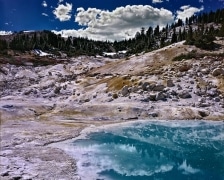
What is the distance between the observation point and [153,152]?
31234 millimetres

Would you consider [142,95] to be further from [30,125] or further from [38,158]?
[38,158]

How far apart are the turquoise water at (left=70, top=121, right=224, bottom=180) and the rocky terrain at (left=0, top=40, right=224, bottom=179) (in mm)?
2339

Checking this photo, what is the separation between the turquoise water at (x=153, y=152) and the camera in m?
25.2

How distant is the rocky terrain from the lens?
2798 centimetres

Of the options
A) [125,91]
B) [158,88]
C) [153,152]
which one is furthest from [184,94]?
[153,152]

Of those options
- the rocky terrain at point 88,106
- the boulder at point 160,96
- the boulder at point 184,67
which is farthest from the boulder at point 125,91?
the boulder at point 184,67

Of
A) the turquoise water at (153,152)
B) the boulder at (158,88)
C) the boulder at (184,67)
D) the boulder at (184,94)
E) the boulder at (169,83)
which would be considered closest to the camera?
the turquoise water at (153,152)

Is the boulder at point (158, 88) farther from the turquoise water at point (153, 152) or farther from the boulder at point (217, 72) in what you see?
the turquoise water at point (153, 152)

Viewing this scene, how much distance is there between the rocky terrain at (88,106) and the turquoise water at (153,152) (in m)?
2.34

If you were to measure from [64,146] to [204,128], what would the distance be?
58.3ft

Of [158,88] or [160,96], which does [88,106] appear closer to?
[160,96]

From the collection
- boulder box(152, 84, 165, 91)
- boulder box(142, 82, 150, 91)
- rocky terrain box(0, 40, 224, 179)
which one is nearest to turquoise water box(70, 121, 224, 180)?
rocky terrain box(0, 40, 224, 179)

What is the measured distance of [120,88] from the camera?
203 ft

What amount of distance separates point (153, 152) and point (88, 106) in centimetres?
2230
